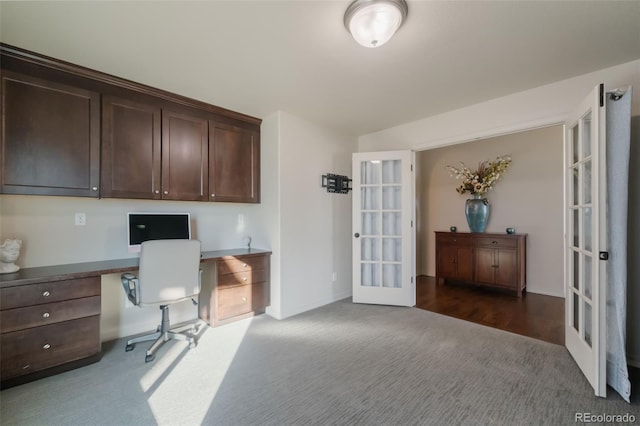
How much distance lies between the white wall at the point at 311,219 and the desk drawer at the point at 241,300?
26cm

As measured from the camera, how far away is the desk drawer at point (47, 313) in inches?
71.5

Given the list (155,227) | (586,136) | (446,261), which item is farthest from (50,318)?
(446,261)

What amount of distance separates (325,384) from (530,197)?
4.17m

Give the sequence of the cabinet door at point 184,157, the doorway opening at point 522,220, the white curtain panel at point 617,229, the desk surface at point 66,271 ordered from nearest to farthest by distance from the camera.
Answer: the white curtain panel at point 617,229 → the desk surface at point 66,271 → the cabinet door at point 184,157 → the doorway opening at point 522,220

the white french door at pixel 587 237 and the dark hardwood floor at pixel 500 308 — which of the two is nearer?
the white french door at pixel 587 237

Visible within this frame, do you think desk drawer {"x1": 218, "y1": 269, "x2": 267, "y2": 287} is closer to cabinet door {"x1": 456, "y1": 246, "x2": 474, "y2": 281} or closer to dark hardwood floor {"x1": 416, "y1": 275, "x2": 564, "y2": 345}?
dark hardwood floor {"x1": 416, "y1": 275, "x2": 564, "y2": 345}

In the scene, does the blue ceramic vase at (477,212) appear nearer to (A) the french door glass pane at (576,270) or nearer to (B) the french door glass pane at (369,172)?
(B) the french door glass pane at (369,172)

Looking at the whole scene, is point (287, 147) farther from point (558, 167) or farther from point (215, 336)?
point (558, 167)

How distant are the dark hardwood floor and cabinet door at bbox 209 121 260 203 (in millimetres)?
2634

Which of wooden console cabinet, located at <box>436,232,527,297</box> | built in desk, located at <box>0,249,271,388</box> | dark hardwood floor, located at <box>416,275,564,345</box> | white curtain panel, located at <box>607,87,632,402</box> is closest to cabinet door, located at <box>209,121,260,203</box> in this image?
built in desk, located at <box>0,249,271,388</box>

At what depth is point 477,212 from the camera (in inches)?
172

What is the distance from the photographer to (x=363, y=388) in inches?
72.9

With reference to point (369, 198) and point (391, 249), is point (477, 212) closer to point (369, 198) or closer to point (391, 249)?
point (391, 249)

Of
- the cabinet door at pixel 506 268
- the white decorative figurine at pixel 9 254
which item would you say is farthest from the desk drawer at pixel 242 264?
the cabinet door at pixel 506 268
